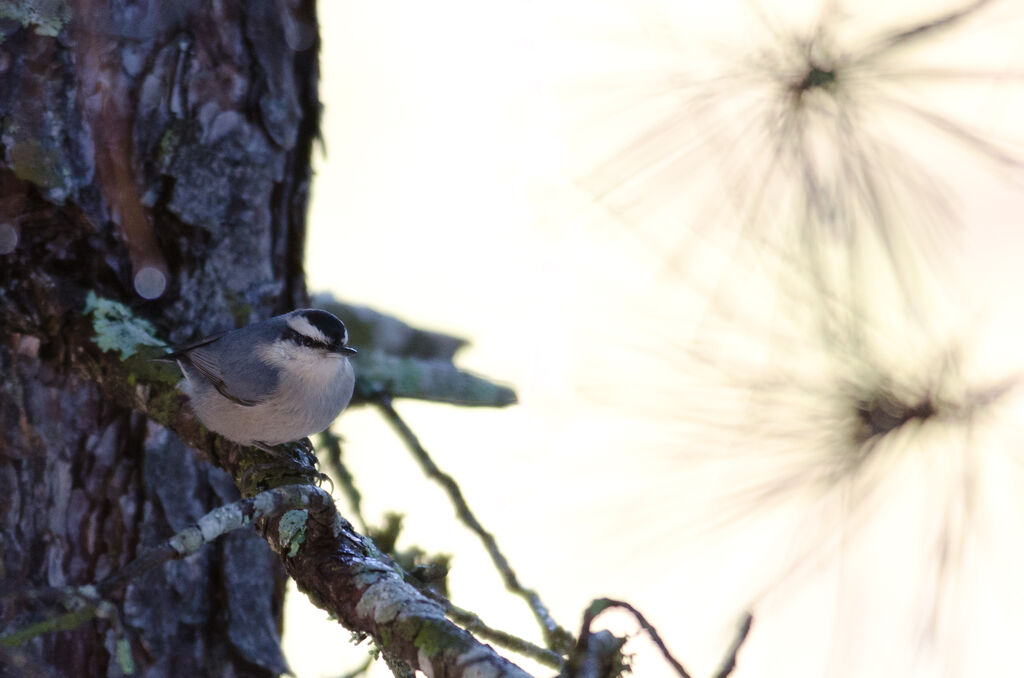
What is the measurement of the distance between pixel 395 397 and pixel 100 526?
75 centimetres

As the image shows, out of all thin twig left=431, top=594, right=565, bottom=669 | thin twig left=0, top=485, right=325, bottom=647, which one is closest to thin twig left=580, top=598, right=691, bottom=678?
thin twig left=0, top=485, right=325, bottom=647

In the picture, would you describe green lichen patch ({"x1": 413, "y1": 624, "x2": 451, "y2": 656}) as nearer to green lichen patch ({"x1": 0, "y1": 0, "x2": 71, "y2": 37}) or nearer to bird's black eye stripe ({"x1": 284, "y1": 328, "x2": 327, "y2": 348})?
bird's black eye stripe ({"x1": 284, "y1": 328, "x2": 327, "y2": 348})

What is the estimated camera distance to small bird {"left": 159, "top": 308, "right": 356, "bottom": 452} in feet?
6.88

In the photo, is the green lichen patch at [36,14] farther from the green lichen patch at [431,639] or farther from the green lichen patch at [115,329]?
the green lichen patch at [431,639]

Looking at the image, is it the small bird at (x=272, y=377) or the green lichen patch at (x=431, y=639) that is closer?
the green lichen patch at (x=431, y=639)

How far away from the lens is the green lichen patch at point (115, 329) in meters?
2.06

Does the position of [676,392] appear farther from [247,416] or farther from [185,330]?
[185,330]

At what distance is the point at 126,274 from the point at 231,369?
0.32 meters

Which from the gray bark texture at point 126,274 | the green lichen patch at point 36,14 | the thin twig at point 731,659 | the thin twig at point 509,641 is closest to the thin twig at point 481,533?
the thin twig at point 509,641

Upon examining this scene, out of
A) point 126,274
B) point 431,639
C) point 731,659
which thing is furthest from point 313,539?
point 126,274

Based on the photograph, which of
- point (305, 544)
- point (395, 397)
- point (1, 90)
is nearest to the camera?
point (305, 544)

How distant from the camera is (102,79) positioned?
7.21 feet

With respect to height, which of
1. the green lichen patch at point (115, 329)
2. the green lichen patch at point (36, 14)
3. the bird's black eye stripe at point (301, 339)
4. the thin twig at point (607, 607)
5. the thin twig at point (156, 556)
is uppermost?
the green lichen patch at point (36, 14)

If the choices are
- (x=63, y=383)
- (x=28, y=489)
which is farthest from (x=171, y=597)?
(x=63, y=383)
